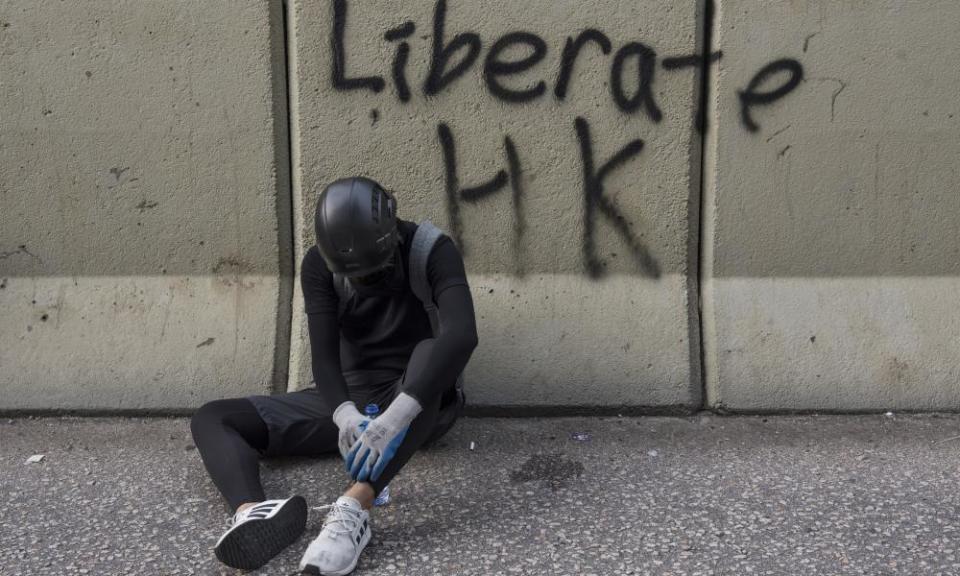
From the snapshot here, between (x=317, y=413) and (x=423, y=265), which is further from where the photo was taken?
(x=317, y=413)

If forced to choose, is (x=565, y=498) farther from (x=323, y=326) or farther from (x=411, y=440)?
(x=323, y=326)

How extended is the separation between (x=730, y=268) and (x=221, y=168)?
2301 millimetres

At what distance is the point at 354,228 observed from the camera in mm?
2848

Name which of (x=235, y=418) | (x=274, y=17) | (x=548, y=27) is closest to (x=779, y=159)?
(x=548, y=27)

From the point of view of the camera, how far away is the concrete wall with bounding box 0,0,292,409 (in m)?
3.81

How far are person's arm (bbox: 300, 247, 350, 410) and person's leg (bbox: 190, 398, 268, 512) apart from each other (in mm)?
313

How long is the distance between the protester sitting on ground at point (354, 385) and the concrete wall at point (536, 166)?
0.54 meters

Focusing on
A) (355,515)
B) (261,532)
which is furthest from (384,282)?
(261,532)

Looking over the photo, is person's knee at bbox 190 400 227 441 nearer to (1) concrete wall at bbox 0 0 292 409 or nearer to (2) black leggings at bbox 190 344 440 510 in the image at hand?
(2) black leggings at bbox 190 344 440 510

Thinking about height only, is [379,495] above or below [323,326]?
below

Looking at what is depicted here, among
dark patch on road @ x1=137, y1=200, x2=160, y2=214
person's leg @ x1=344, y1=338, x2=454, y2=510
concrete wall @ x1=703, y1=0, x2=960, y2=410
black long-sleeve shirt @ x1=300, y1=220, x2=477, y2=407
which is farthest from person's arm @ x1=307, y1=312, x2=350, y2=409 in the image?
concrete wall @ x1=703, y1=0, x2=960, y2=410

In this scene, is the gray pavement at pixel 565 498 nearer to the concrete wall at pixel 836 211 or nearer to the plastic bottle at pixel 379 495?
the plastic bottle at pixel 379 495

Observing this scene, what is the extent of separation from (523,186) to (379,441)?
1527 mm

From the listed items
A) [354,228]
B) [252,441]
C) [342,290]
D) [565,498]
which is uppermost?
[354,228]
